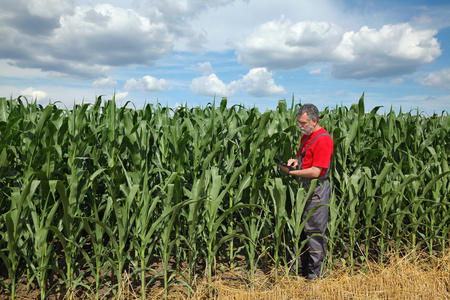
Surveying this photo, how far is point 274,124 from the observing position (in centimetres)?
362

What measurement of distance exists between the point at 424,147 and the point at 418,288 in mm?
1705

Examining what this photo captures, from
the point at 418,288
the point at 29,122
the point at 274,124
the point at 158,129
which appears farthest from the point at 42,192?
the point at 418,288

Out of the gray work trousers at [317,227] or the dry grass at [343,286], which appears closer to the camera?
the dry grass at [343,286]

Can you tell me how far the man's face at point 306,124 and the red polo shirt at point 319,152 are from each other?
0.08 m

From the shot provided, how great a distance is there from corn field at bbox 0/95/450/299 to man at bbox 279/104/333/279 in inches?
5.2

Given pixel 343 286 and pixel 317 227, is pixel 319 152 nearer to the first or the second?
pixel 317 227

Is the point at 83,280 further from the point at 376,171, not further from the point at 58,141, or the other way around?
the point at 376,171

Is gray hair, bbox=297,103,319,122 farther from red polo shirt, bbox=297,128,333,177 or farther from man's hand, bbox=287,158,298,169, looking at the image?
man's hand, bbox=287,158,298,169

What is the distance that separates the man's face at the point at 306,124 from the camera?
3.32 meters

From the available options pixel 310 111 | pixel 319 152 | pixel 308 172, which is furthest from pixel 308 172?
pixel 310 111

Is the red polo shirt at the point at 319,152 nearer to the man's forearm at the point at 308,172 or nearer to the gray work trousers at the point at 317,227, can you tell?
the man's forearm at the point at 308,172

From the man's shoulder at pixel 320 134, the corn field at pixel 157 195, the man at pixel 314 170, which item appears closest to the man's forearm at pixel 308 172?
the man at pixel 314 170

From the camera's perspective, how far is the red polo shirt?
3254mm

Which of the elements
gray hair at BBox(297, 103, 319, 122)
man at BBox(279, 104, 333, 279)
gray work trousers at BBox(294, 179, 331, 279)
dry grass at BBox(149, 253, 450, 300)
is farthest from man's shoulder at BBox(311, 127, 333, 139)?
dry grass at BBox(149, 253, 450, 300)
